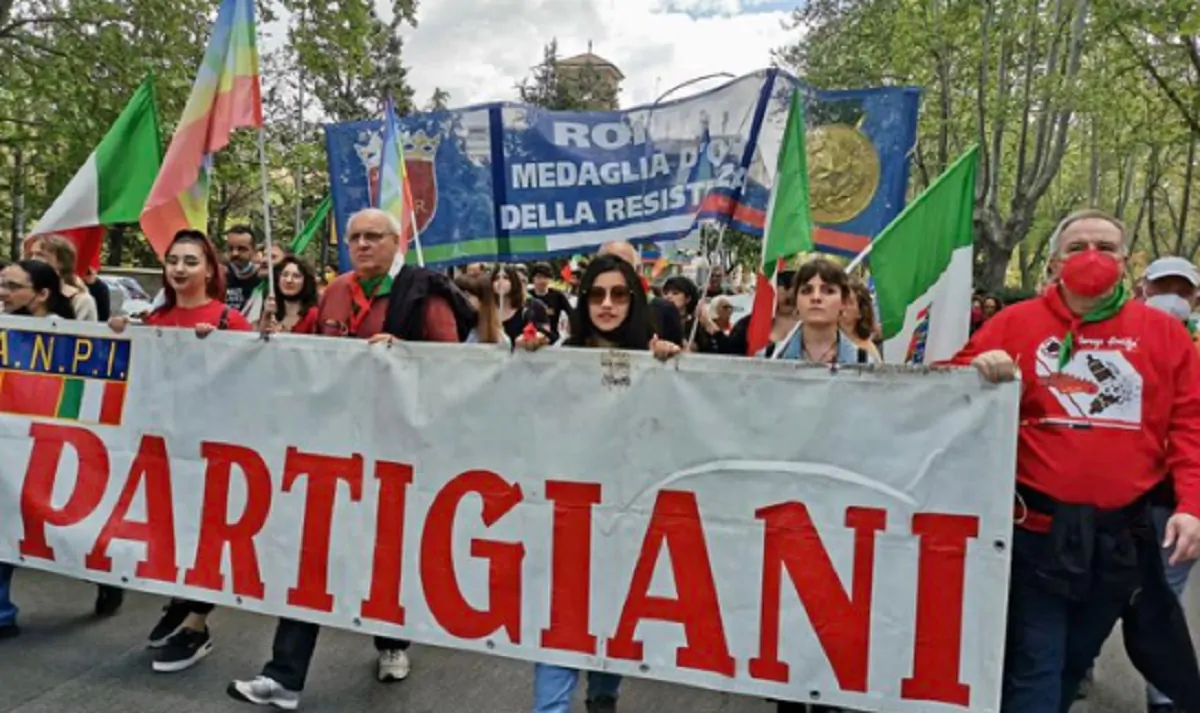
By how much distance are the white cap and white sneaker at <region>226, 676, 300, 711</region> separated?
427cm

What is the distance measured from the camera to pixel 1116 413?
107 inches

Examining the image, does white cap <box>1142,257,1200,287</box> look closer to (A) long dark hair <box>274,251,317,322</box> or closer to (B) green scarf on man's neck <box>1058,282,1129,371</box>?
(B) green scarf on man's neck <box>1058,282,1129,371</box>

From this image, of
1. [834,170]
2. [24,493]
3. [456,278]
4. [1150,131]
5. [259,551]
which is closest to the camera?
[259,551]

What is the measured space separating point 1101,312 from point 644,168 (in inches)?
99.1

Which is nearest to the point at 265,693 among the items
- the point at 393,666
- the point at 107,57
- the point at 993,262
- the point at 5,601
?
the point at 393,666

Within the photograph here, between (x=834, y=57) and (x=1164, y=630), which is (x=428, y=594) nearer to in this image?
(x=1164, y=630)

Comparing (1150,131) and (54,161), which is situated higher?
(1150,131)

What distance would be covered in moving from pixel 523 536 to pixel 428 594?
0.43 meters

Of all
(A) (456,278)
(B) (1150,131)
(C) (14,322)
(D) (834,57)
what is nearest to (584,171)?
(A) (456,278)

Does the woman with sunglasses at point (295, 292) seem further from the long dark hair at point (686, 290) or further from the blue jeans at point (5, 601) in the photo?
the long dark hair at point (686, 290)

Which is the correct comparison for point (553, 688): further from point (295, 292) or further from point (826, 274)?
point (295, 292)

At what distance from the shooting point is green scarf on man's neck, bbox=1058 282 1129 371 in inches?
109

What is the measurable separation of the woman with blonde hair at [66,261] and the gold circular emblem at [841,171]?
366 cm

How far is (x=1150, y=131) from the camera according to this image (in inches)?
682
